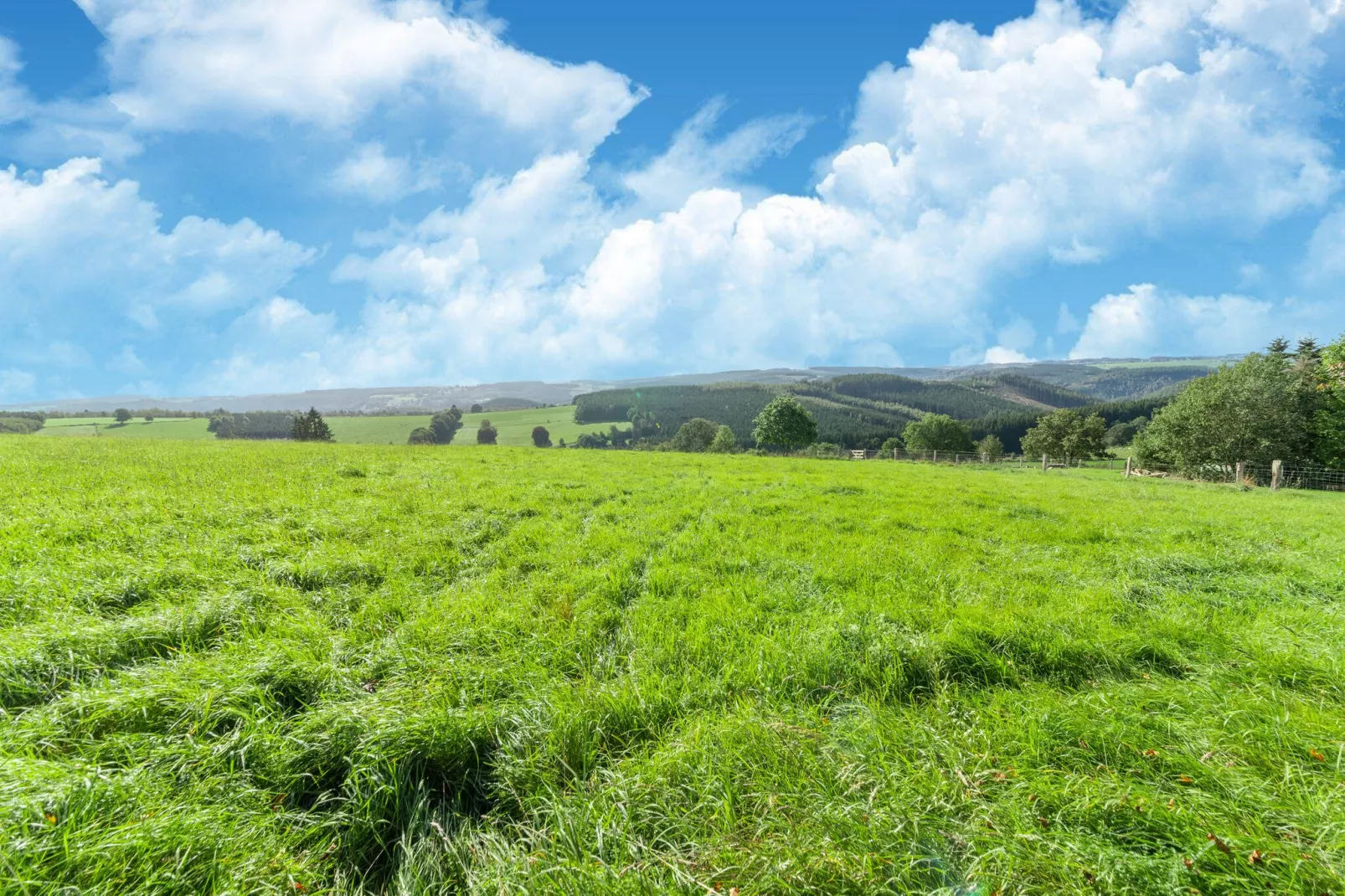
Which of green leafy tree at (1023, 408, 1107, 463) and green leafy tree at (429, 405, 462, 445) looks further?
green leafy tree at (429, 405, 462, 445)

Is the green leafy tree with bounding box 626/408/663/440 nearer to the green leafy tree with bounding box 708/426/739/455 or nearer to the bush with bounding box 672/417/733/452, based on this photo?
the bush with bounding box 672/417/733/452

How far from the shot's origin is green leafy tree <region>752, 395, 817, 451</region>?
63.4 metres

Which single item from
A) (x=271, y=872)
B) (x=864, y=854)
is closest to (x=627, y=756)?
(x=864, y=854)

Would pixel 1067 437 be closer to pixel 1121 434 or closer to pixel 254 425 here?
pixel 1121 434

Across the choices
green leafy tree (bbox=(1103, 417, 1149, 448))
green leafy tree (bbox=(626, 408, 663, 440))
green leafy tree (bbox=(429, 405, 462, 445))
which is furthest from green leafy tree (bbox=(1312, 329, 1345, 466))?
green leafy tree (bbox=(429, 405, 462, 445))

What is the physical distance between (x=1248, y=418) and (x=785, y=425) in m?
39.7

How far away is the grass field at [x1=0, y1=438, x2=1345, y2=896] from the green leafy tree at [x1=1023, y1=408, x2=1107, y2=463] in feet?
279

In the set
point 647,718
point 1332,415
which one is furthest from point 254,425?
point 1332,415

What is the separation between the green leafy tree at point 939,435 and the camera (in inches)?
3605

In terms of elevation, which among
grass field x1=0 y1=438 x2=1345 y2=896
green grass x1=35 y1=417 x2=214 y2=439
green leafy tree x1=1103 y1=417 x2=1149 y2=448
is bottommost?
green leafy tree x1=1103 y1=417 x2=1149 y2=448

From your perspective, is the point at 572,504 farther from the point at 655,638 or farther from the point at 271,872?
the point at 271,872

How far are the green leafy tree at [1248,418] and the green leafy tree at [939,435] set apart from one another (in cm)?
5066

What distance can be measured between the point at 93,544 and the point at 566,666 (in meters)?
6.69

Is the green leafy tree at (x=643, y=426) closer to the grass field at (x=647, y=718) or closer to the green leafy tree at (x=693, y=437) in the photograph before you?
the green leafy tree at (x=693, y=437)
